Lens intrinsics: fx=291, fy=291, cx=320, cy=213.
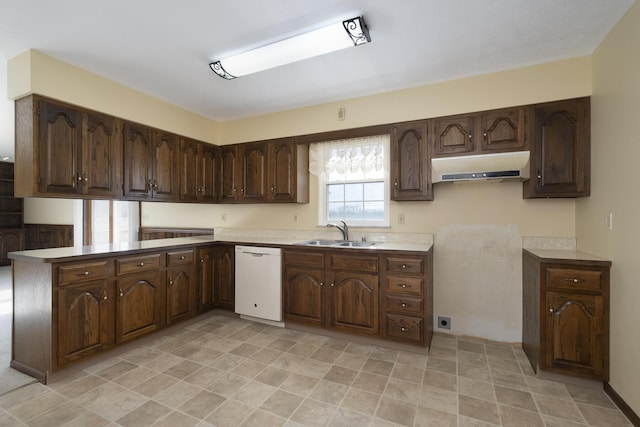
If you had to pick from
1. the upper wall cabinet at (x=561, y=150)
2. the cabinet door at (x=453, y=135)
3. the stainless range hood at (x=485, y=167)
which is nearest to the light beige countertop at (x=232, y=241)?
the stainless range hood at (x=485, y=167)

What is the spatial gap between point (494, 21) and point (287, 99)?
2.11 m

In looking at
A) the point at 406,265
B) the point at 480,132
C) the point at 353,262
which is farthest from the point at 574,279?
the point at 353,262

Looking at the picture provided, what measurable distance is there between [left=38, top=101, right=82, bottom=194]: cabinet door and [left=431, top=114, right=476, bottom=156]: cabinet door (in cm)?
330

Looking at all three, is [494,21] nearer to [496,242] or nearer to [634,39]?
[634,39]

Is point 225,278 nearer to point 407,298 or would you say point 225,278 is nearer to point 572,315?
point 407,298

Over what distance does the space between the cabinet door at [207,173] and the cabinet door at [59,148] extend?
1.37 m

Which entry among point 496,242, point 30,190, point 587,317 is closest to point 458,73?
point 496,242

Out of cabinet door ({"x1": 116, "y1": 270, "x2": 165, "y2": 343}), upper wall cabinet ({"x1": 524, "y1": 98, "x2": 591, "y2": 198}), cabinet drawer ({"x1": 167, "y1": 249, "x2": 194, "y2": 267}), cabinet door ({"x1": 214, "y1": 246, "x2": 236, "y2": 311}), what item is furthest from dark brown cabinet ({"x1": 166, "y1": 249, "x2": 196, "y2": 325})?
upper wall cabinet ({"x1": 524, "y1": 98, "x2": 591, "y2": 198})

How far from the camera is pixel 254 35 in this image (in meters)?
2.20

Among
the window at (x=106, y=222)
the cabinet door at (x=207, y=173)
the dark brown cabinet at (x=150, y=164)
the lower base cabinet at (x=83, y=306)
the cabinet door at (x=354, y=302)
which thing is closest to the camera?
the lower base cabinet at (x=83, y=306)

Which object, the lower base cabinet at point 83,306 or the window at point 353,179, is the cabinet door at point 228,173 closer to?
the window at point 353,179

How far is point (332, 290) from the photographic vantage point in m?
2.95

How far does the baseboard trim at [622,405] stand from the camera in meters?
1.70

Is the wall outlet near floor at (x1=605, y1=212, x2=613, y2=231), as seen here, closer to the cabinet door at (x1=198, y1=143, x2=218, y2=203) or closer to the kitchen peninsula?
the kitchen peninsula
